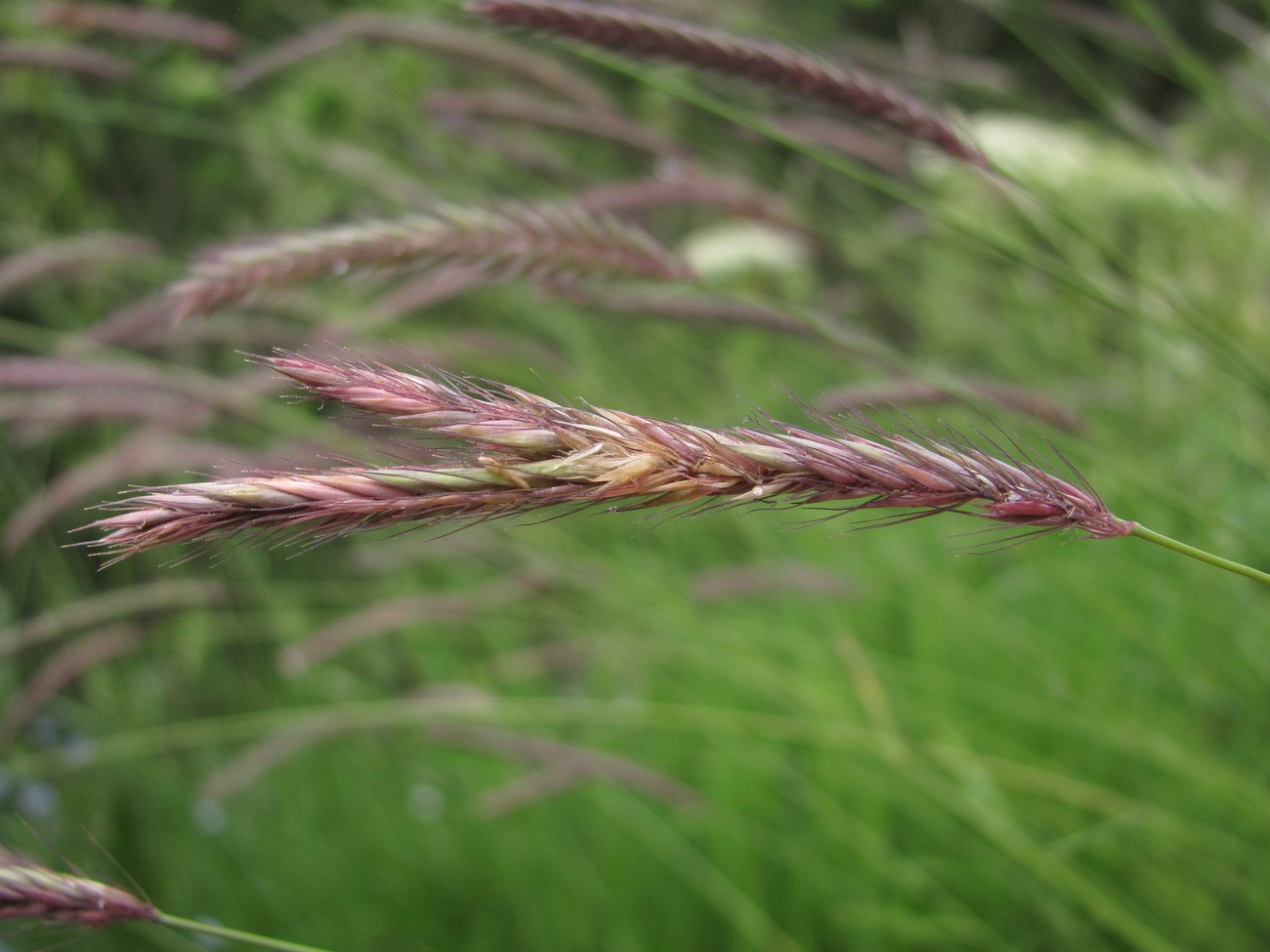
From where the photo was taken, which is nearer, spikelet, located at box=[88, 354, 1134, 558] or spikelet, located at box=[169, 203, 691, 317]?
spikelet, located at box=[88, 354, 1134, 558]

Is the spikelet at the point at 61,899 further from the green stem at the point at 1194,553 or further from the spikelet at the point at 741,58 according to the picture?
the spikelet at the point at 741,58

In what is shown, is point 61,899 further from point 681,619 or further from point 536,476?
point 681,619

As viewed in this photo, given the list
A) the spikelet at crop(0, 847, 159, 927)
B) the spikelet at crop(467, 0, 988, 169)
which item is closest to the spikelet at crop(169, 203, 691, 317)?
the spikelet at crop(467, 0, 988, 169)

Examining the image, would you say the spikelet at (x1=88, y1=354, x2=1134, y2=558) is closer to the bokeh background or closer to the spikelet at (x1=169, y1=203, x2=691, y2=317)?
the bokeh background

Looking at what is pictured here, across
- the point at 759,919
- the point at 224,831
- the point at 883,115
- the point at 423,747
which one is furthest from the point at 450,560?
the point at 883,115

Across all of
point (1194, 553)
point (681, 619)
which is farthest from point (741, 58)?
point (681, 619)

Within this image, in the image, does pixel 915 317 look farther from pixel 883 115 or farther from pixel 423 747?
pixel 883 115

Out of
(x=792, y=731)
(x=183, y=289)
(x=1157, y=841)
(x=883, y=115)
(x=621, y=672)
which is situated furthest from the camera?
(x=621, y=672)

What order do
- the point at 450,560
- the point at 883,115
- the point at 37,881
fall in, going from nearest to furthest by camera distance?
the point at 37,881
the point at 883,115
the point at 450,560

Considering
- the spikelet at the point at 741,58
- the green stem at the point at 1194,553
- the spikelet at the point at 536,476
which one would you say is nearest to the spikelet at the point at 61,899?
the spikelet at the point at 536,476
